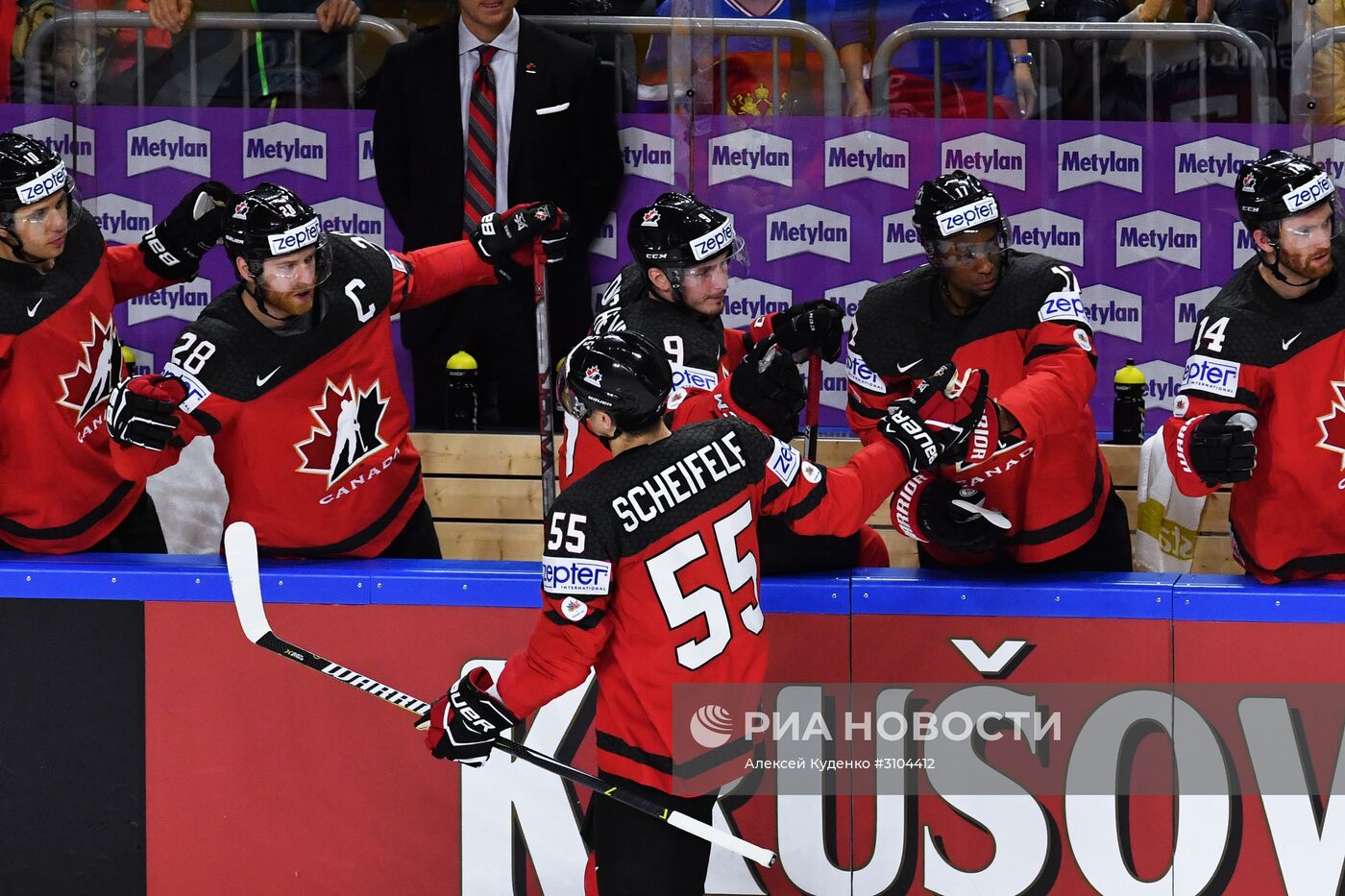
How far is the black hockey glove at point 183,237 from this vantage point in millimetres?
4883

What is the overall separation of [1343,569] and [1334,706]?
35cm

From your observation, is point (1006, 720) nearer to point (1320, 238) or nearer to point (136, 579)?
point (1320, 238)

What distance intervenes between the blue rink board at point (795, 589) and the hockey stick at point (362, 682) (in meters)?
0.16

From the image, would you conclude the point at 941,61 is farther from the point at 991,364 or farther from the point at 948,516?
the point at 948,516

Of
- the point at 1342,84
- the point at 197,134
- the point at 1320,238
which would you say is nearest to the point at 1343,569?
the point at 1320,238

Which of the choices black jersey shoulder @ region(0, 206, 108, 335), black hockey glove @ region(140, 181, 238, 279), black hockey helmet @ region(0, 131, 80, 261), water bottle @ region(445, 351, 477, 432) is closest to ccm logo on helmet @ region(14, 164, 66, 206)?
black hockey helmet @ region(0, 131, 80, 261)

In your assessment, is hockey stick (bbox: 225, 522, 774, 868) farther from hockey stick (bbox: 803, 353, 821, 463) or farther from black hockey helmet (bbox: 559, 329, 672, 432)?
hockey stick (bbox: 803, 353, 821, 463)

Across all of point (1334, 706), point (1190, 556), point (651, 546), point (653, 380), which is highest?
point (653, 380)

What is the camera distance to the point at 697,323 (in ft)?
14.6

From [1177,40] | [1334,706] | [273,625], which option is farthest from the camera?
[1177,40]

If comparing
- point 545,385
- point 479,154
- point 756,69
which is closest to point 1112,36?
point 756,69

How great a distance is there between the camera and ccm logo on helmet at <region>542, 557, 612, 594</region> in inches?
135

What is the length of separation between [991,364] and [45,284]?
7.93 feet

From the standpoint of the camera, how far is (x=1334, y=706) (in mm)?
3893
